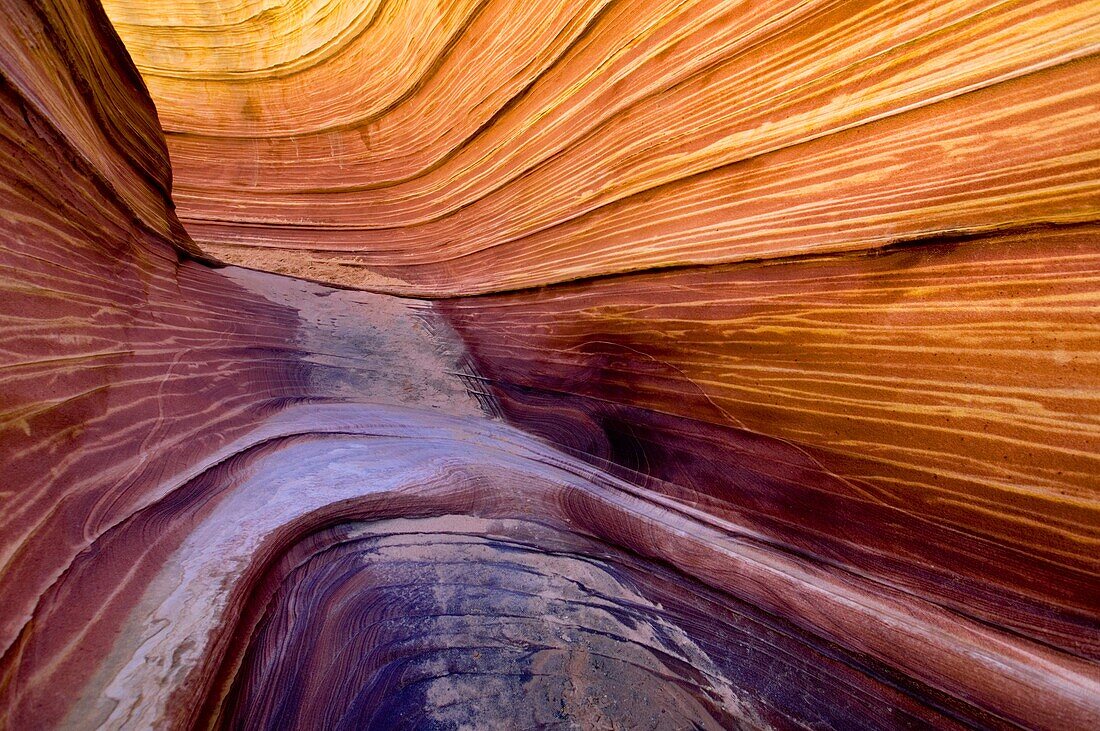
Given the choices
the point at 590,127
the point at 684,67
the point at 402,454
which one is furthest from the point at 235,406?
the point at 684,67

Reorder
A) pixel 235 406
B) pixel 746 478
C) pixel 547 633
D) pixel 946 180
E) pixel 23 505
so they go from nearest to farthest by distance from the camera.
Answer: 1. pixel 23 505
2. pixel 946 180
3. pixel 547 633
4. pixel 746 478
5. pixel 235 406

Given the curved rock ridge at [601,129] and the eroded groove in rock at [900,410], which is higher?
the curved rock ridge at [601,129]

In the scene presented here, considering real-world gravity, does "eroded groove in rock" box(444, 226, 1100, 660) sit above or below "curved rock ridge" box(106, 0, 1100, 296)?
below

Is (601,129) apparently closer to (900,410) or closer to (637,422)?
(637,422)

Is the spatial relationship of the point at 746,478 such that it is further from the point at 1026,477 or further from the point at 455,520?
the point at 455,520

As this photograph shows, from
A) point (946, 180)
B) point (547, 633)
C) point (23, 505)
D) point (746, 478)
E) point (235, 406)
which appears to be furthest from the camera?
point (235, 406)

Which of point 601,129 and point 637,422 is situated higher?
point 601,129

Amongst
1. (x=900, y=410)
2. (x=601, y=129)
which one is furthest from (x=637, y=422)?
(x=601, y=129)

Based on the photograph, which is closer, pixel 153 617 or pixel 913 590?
pixel 153 617
